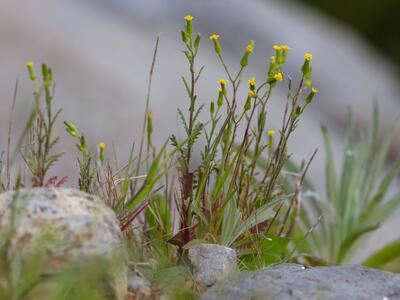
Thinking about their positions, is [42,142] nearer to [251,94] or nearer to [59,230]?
[59,230]

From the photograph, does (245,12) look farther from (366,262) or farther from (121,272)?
(121,272)

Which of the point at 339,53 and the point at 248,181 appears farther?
the point at 339,53

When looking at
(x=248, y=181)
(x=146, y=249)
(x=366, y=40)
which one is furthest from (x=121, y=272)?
(x=366, y=40)

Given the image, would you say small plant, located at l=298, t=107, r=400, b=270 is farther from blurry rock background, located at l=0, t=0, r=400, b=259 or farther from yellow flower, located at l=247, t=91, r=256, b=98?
blurry rock background, located at l=0, t=0, r=400, b=259

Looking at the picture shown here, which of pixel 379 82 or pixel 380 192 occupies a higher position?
pixel 379 82

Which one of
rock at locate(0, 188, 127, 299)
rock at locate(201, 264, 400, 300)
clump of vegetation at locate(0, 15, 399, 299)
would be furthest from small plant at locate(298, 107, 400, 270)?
rock at locate(0, 188, 127, 299)

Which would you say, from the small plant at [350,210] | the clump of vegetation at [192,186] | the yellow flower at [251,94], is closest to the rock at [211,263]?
the clump of vegetation at [192,186]
